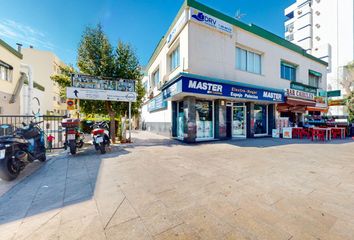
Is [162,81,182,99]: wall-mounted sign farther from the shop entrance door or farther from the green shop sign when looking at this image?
the green shop sign

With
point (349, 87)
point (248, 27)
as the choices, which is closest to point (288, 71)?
point (248, 27)

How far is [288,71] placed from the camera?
15039 millimetres

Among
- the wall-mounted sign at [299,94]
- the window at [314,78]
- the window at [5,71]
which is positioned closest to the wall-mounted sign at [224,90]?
the wall-mounted sign at [299,94]

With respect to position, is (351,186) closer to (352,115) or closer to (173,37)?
(173,37)

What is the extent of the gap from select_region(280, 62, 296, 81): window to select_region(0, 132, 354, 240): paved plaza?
1201 cm

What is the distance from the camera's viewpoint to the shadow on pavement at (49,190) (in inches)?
104

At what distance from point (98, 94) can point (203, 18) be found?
7.46 metres

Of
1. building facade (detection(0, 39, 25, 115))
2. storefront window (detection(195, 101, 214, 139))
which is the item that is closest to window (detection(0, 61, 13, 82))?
building facade (detection(0, 39, 25, 115))

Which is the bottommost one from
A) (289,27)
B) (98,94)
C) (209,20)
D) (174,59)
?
(98,94)

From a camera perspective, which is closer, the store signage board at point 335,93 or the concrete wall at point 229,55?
the concrete wall at point 229,55

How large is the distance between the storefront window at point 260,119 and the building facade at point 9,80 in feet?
63.1

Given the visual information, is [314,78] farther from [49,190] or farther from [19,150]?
[19,150]

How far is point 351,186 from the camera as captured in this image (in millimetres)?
3463

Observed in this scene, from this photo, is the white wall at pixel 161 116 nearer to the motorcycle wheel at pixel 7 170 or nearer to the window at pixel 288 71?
the motorcycle wheel at pixel 7 170
